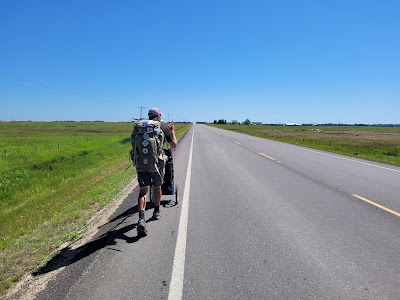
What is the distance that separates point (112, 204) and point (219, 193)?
2643 mm

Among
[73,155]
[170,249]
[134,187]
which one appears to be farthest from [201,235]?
[73,155]

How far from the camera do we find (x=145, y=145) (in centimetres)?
396

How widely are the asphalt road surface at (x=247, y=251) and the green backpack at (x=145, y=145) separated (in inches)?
45.6

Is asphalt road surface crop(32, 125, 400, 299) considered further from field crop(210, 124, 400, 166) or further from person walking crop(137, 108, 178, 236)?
field crop(210, 124, 400, 166)

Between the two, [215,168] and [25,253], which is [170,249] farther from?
[215,168]

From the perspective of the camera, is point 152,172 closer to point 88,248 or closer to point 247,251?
point 88,248

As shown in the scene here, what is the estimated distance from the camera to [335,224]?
14.4ft

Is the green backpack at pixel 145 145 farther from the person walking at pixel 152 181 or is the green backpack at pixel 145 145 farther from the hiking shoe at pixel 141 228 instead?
the hiking shoe at pixel 141 228

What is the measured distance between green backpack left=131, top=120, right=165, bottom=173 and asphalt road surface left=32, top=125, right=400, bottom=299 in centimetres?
116

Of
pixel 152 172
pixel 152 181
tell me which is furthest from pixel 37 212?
pixel 152 172

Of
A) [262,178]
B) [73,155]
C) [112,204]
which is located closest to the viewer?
[112,204]

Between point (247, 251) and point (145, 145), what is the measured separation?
2.20m

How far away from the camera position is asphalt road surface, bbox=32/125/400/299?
2.64 meters

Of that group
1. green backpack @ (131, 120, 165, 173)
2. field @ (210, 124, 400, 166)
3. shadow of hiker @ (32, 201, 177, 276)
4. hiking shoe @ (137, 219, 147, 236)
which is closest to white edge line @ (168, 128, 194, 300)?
hiking shoe @ (137, 219, 147, 236)
